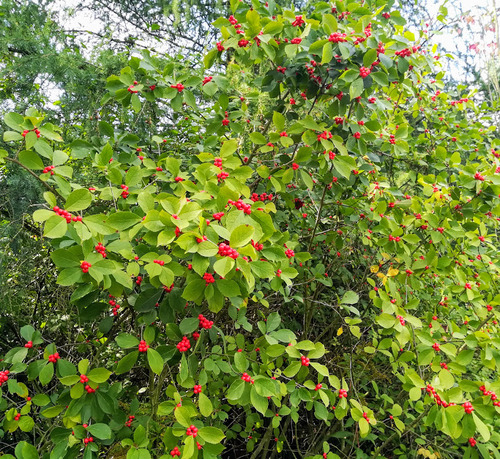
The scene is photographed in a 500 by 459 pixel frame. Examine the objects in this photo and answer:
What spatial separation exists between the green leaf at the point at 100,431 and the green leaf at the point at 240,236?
956mm

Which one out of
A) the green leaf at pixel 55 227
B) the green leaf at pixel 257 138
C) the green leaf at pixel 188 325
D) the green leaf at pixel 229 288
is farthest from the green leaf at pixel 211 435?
the green leaf at pixel 257 138

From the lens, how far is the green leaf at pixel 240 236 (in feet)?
3.89

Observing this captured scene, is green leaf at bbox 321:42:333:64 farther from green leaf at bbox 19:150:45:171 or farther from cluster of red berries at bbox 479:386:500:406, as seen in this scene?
cluster of red berries at bbox 479:386:500:406

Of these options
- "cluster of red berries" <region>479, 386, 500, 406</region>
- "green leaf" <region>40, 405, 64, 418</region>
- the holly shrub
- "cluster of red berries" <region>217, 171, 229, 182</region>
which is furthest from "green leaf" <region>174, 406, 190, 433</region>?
"cluster of red berries" <region>479, 386, 500, 406</region>

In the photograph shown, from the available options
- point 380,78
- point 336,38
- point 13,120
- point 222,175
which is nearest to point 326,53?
point 336,38

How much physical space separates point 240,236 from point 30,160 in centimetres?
96

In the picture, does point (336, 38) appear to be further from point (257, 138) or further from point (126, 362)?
point (126, 362)

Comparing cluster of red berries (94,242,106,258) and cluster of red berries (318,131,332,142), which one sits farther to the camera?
cluster of red berries (318,131,332,142)

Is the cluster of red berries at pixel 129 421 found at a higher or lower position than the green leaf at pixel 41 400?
lower

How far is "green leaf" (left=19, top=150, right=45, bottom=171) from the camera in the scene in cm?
148

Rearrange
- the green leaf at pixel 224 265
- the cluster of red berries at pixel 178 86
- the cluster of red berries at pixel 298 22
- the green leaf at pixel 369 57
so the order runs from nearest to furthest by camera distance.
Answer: the green leaf at pixel 224 265, the green leaf at pixel 369 57, the cluster of red berries at pixel 298 22, the cluster of red berries at pixel 178 86

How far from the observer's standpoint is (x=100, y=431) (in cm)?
148

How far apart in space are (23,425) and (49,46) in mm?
2475

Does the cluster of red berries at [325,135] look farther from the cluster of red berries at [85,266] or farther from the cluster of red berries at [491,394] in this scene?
the cluster of red berries at [491,394]
